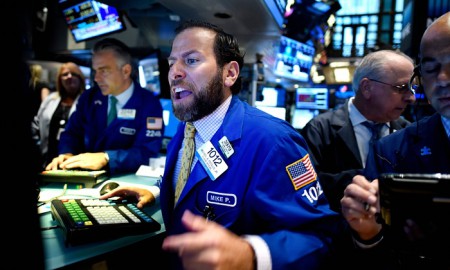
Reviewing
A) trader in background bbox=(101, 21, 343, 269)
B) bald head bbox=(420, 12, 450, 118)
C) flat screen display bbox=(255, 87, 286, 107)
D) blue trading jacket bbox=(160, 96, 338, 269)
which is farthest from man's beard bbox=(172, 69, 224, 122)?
flat screen display bbox=(255, 87, 286, 107)

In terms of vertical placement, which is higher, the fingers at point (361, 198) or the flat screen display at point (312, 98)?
the flat screen display at point (312, 98)

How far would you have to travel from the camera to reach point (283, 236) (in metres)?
0.98

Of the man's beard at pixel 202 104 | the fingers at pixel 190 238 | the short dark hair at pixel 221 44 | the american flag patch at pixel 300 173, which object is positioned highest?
the short dark hair at pixel 221 44

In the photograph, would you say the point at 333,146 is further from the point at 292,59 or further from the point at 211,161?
the point at 292,59

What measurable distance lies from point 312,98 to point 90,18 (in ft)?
Answer: 12.2

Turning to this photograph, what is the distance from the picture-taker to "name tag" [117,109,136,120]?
7.61ft

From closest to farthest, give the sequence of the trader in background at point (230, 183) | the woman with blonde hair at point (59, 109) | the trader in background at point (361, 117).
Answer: the trader in background at point (230, 183), the trader in background at point (361, 117), the woman with blonde hair at point (59, 109)

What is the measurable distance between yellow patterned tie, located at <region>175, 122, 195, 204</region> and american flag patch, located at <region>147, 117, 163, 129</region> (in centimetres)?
92

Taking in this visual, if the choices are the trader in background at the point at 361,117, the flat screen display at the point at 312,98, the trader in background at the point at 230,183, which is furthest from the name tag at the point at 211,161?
the flat screen display at the point at 312,98

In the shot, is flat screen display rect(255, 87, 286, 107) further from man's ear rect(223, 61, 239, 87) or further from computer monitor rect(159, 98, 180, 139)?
man's ear rect(223, 61, 239, 87)

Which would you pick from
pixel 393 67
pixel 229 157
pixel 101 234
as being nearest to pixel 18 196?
pixel 101 234

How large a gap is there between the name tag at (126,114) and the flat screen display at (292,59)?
396cm

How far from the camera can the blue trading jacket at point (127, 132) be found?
2.28 meters

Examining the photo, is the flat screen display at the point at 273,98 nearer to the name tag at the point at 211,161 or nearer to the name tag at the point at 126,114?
the name tag at the point at 126,114
